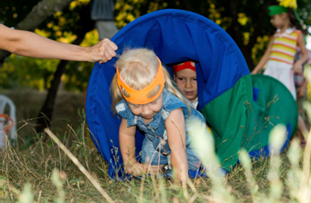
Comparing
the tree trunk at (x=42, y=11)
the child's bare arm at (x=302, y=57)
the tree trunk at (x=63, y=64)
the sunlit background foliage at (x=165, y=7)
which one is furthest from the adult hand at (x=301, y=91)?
the tree trunk at (x=63, y=64)

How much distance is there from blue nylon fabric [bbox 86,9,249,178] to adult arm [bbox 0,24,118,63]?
0.68ft

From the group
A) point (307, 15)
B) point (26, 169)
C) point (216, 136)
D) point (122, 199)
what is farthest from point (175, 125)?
point (307, 15)

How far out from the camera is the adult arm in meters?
2.39

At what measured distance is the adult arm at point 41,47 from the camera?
2389 millimetres

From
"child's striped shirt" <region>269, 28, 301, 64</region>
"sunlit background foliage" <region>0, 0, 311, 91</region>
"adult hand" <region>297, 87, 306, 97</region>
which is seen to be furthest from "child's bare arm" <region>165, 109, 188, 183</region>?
"sunlit background foliage" <region>0, 0, 311, 91</region>

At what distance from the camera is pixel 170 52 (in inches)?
123

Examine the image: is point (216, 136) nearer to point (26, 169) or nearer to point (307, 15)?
point (26, 169)

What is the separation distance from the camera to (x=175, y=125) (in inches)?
95.6

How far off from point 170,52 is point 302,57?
2.27 m

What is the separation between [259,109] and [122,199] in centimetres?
210

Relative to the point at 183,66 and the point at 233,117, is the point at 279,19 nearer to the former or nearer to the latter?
the point at 183,66

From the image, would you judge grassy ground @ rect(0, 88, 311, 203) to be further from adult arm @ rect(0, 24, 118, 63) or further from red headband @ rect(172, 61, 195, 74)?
red headband @ rect(172, 61, 195, 74)

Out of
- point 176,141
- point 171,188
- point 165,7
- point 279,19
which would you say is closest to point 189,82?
point 176,141

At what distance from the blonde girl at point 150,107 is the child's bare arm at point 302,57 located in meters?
2.17
